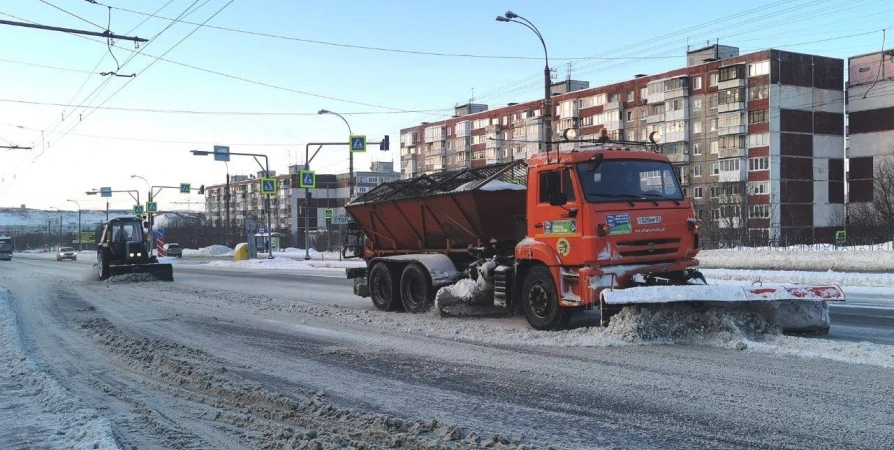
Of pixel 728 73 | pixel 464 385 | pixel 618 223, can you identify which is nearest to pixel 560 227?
pixel 618 223

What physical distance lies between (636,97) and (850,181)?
22264mm

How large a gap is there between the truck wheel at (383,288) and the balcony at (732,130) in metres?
57.0

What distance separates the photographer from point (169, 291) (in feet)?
69.2

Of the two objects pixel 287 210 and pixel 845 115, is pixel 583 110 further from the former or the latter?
pixel 287 210

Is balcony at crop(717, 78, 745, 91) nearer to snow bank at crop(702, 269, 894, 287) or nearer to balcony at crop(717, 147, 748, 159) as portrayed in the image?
balcony at crop(717, 147, 748, 159)

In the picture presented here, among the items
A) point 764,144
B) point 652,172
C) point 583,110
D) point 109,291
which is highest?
point 583,110

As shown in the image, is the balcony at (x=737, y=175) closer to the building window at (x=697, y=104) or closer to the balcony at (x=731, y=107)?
the balcony at (x=731, y=107)

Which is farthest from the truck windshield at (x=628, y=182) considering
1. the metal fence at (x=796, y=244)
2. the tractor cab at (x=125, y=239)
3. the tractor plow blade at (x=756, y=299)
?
the metal fence at (x=796, y=244)

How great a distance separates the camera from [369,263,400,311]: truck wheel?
47.4ft

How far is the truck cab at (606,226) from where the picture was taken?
31.5 ft

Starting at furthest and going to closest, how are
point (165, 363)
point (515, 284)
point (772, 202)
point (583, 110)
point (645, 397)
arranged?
point (583, 110)
point (772, 202)
point (515, 284)
point (165, 363)
point (645, 397)

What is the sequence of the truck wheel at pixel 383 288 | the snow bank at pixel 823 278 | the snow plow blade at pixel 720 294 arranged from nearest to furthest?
the snow plow blade at pixel 720 294 → the truck wheel at pixel 383 288 → the snow bank at pixel 823 278

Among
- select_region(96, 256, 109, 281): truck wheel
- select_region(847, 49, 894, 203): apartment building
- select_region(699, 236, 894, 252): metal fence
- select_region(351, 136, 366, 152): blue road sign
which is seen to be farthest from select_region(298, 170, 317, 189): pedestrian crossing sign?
select_region(847, 49, 894, 203): apartment building

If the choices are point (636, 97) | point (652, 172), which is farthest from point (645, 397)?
point (636, 97)
